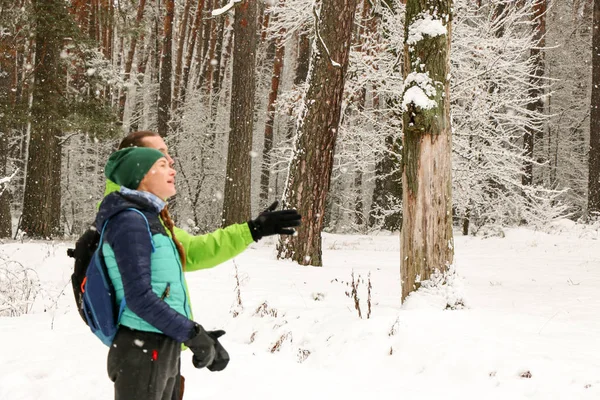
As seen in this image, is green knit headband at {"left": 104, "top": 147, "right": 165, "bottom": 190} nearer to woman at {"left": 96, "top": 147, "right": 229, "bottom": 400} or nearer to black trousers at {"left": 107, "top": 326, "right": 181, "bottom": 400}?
woman at {"left": 96, "top": 147, "right": 229, "bottom": 400}

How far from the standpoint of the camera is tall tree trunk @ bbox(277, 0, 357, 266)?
26.2 feet

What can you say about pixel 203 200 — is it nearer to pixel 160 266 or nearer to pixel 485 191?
pixel 485 191

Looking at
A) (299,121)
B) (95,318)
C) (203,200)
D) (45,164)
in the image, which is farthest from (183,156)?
(95,318)

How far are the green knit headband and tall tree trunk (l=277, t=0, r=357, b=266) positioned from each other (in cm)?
571

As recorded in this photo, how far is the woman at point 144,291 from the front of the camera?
6.82ft

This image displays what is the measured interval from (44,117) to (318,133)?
7.03 meters

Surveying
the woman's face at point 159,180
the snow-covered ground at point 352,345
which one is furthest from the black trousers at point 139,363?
the snow-covered ground at point 352,345


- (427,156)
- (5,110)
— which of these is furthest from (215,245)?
(5,110)

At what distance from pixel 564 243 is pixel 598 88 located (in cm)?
598

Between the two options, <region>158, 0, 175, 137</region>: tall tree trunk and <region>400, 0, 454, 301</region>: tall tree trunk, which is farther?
<region>158, 0, 175, 137</region>: tall tree trunk

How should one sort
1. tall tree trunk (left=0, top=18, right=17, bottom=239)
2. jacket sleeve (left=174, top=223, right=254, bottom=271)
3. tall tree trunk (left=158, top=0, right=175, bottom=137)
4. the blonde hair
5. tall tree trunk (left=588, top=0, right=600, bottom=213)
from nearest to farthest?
the blonde hair
jacket sleeve (left=174, top=223, right=254, bottom=271)
tall tree trunk (left=0, top=18, right=17, bottom=239)
tall tree trunk (left=588, top=0, right=600, bottom=213)
tall tree trunk (left=158, top=0, right=175, bottom=137)

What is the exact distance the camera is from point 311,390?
3.65 m

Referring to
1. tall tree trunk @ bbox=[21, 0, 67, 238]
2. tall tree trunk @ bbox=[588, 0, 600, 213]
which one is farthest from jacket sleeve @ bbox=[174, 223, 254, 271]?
tall tree trunk @ bbox=[588, 0, 600, 213]

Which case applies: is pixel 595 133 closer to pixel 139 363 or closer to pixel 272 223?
pixel 272 223
